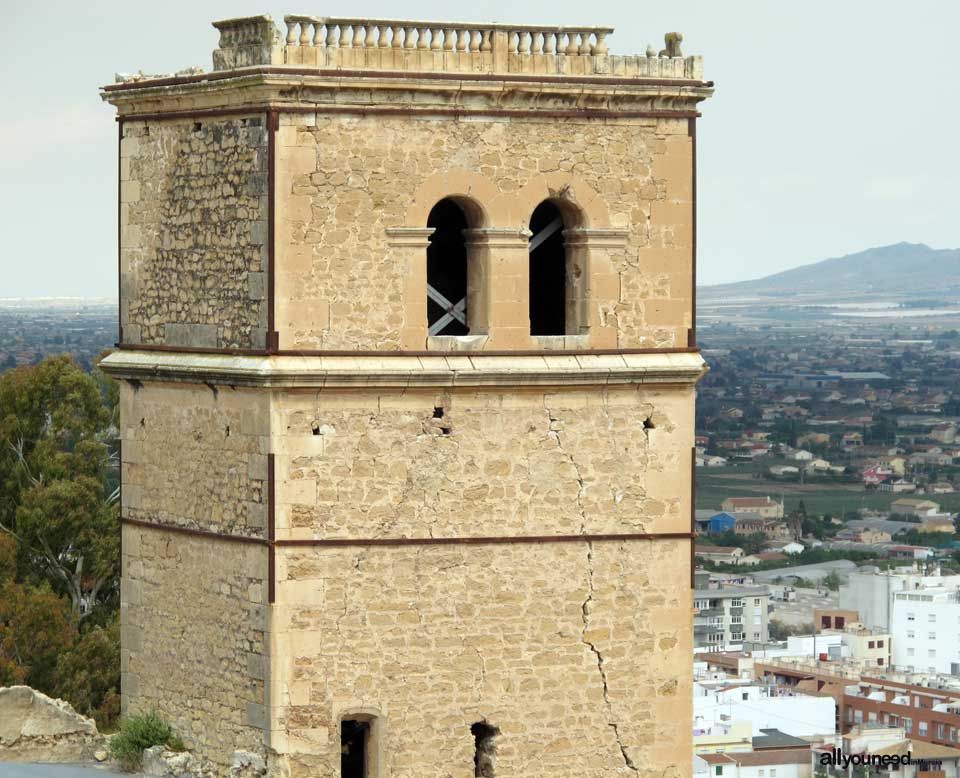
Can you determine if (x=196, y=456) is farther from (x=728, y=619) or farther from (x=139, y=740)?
(x=728, y=619)

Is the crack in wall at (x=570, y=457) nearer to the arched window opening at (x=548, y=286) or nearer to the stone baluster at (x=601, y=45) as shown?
the arched window opening at (x=548, y=286)

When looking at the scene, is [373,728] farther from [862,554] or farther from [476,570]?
[862,554]

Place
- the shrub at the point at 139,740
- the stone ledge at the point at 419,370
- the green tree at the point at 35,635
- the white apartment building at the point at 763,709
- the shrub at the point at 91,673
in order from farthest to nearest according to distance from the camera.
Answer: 1. the white apartment building at the point at 763,709
2. the green tree at the point at 35,635
3. the shrub at the point at 91,673
4. the shrub at the point at 139,740
5. the stone ledge at the point at 419,370

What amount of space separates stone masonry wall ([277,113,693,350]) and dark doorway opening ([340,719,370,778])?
9.53 feet

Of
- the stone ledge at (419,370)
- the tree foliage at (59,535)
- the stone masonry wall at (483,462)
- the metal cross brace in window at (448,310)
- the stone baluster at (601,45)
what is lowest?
the tree foliage at (59,535)

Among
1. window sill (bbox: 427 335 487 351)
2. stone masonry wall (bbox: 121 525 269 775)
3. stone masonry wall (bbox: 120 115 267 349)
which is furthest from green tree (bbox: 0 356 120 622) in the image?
window sill (bbox: 427 335 487 351)

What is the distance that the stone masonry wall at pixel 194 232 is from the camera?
19109 mm

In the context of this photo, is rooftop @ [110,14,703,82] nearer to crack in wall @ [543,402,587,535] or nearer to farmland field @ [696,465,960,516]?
crack in wall @ [543,402,587,535]

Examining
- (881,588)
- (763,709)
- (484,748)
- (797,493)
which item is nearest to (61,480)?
(484,748)

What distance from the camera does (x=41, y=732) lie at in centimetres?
2048

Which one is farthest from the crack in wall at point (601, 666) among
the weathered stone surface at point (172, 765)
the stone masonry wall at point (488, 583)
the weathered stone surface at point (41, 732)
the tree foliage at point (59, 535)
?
the tree foliage at point (59, 535)

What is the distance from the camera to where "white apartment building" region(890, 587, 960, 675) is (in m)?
102

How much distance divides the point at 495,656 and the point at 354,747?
1299 mm

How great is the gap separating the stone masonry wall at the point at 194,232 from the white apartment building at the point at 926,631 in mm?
83120
